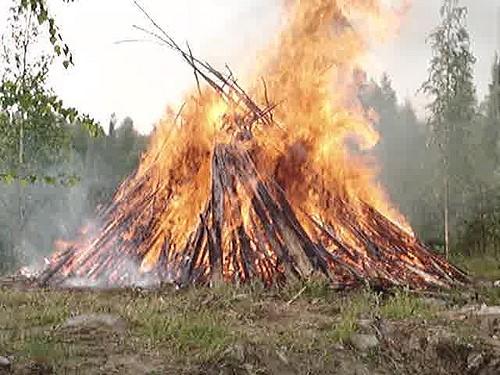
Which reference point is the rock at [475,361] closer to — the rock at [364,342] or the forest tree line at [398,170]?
the rock at [364,342]

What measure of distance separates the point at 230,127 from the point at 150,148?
2.48 metres

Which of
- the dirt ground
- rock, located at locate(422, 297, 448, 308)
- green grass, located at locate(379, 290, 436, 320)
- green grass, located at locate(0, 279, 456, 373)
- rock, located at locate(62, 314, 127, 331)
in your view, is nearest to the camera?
the dirt ground

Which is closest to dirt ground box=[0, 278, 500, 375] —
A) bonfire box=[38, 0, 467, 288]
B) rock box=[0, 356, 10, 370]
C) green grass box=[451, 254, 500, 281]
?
rock box=[0, 356, 10, 370]

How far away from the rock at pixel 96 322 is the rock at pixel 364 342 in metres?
2.37

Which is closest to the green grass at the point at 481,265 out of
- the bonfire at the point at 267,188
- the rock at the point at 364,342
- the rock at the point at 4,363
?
the bonfire at the point at 267,188

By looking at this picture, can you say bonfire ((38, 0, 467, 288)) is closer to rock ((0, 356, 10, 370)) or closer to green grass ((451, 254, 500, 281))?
green grass ((451, 254, 500, 281))

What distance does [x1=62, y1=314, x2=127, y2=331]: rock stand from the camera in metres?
7.79

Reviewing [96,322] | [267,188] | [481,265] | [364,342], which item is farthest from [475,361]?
Answer: [481,265]

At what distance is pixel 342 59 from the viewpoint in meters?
14.8

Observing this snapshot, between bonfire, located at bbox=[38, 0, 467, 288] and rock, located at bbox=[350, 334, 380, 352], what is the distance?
4.52 m

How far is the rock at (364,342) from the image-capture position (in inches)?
291

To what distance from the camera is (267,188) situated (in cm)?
1338

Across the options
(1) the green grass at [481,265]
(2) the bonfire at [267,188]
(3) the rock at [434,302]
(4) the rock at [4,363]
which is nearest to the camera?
(4) the rock at [4,363]

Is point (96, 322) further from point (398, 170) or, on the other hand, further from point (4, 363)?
point (398, 170)
